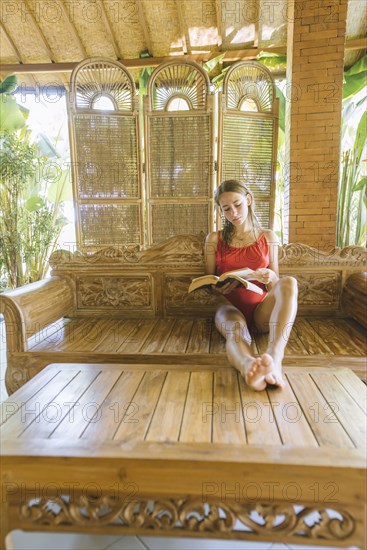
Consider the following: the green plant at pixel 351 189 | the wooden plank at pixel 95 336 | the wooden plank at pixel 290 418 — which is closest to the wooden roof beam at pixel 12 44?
the wooden plank at pixel 95 336

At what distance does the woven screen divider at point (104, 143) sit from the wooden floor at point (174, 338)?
814mm

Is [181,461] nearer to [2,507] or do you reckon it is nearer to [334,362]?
[2,507]

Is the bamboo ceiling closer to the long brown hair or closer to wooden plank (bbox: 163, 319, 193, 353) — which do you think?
the long brown hair

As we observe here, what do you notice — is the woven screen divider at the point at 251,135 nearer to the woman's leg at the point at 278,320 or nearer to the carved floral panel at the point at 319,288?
the carved floral panel at the point at 319,288

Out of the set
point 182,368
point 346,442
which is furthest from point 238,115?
point 346,442

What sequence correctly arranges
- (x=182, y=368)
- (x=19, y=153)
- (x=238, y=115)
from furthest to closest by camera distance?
(x=19, y=153), (x=238, y=115), (x=182, y=368)

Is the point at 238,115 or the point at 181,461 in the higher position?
the point at 238,115

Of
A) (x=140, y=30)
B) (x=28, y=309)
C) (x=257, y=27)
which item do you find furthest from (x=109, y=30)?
(x=28, y=309)

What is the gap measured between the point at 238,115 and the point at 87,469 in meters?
2.41

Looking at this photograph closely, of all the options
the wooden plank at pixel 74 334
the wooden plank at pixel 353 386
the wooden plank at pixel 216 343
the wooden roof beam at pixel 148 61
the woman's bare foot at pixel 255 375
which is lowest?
the wooden plank at pixel 74 334

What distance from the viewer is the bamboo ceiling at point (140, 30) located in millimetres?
3781

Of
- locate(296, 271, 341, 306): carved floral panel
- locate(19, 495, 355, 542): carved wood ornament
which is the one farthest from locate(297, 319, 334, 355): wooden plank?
locate(19, 495, 355, 542): carved wood ornament

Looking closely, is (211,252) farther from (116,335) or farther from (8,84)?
(8,84)

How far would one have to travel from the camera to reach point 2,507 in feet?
3.14
